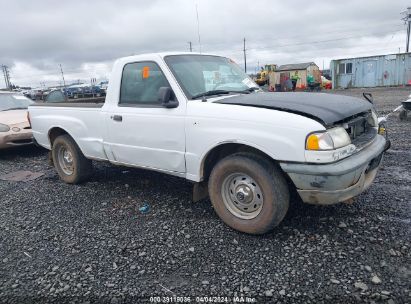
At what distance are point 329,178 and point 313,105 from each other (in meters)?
0.75

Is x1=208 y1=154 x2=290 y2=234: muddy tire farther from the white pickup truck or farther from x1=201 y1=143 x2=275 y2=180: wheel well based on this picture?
x1=201 y1=143 x2=275 y2=180: wheel well

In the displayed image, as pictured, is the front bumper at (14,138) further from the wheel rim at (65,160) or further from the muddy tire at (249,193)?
the muddy tire at (249,193)

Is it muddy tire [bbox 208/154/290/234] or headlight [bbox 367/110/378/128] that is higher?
headlight [bbox 367/110/378/128]

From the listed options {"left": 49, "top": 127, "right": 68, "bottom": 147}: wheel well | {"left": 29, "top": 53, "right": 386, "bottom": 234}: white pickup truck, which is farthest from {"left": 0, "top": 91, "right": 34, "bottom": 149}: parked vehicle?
{"left": 29, "top": 53, "right": 386, "bottom": 234}: white pickup truck

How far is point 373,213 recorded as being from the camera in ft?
12.5

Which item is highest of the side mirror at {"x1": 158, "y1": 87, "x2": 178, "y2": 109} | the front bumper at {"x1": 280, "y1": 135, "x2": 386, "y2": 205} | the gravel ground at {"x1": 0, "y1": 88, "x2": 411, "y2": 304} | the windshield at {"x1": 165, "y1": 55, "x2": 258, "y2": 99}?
the windshield at {"x1": 165, "y1": 55, "x2": 258, "y2": 99}

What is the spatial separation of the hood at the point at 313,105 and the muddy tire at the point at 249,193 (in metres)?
0.55

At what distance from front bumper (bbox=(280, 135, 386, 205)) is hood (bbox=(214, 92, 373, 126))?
398mm

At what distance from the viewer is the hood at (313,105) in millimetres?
3016

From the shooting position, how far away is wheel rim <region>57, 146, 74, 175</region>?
5560mm

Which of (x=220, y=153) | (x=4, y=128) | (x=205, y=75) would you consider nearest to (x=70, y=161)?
(x=205, y=75)

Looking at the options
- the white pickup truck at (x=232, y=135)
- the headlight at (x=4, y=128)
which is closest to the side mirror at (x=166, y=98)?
the white pickup truck at (x=232, y=135)

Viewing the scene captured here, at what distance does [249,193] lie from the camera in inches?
134

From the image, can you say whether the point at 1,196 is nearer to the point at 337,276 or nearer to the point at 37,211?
the point at 37,211
